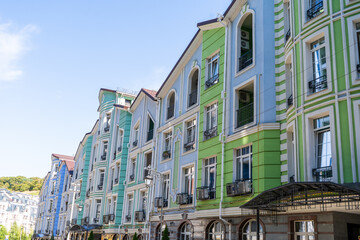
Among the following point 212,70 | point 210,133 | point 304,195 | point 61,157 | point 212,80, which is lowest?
point 304,195

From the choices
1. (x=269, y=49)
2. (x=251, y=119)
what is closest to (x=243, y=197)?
(x=251, y=119)

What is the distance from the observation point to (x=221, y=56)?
67.3 feet

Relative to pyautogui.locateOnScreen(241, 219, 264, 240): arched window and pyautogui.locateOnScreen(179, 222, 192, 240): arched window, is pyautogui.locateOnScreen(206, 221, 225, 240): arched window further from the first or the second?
pyautogui.locateOnScreen(179, 222, 192, 240): arched window

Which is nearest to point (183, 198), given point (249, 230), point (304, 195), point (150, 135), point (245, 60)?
point (249, 230)

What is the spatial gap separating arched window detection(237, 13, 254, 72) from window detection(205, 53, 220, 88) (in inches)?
72.8

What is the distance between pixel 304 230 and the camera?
45.2ft

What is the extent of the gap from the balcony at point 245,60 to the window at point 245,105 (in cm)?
101

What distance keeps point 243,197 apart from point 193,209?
4.92 m

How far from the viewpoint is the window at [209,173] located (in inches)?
768

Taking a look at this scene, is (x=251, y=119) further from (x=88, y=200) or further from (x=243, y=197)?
(x=88, y=200)

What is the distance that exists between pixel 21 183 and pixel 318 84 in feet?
508

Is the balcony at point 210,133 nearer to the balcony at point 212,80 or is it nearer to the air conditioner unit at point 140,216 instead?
the balcony at point 212,80

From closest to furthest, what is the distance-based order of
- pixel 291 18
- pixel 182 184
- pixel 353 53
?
pixel 353 53 < pixel 291 18 < pixel 182 184

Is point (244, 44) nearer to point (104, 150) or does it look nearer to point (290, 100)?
point (290, 100)
